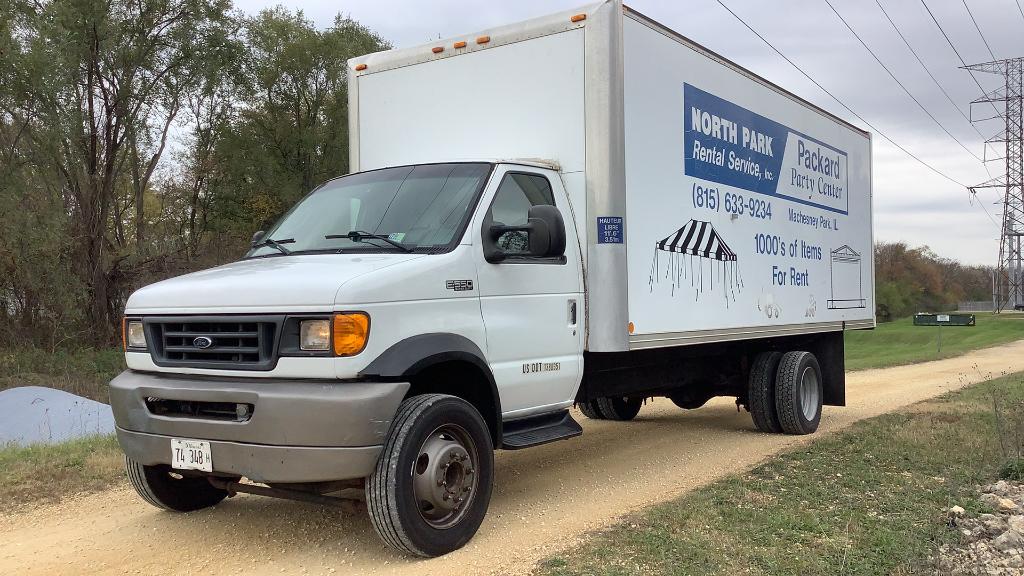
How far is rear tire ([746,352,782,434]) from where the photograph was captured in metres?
9.26

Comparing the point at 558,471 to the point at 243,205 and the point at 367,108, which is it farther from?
the point at 243,205

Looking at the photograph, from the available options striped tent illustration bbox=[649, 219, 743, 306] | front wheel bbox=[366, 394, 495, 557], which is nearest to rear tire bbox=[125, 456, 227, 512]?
front wheel bbox=[366, 394, 495, 557]

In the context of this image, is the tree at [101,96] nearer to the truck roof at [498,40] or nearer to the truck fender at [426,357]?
the truck roof at [498,40]

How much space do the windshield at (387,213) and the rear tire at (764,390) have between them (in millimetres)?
4746

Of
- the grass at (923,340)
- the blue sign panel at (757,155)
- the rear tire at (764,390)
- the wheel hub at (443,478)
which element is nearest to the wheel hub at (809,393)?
the rear tire at (764,390)

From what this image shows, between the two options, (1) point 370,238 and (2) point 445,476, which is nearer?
(2) point 445,476

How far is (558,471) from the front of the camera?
7.49m

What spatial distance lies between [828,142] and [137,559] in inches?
345

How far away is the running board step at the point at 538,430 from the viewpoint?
569 cm

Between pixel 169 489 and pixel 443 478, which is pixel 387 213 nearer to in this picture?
pixel 443 478

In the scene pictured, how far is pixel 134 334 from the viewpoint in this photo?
5270mm

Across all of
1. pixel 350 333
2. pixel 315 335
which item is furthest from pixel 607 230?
pixel 315 335

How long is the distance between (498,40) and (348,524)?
12.5 ft

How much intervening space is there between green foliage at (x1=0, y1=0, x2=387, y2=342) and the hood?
16.8 metres
